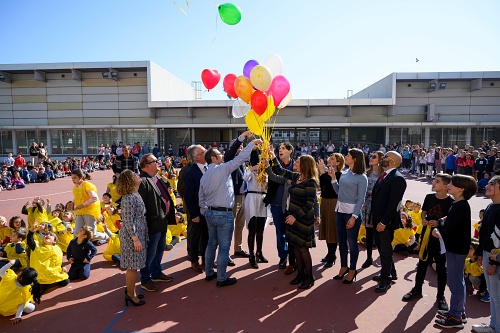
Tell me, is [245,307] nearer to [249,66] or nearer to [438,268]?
[438,268]

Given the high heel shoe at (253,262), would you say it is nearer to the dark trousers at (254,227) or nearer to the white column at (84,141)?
the dark trousers at (254,227)

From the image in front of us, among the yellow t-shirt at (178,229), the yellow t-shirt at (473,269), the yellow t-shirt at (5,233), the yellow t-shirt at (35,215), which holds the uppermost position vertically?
the yellow t-shirt at (35,215)

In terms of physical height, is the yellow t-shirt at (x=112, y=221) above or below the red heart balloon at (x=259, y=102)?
below

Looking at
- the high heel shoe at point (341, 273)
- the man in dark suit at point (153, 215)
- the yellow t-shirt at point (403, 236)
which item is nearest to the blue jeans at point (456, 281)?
the high heel shoe at point (341, 273)

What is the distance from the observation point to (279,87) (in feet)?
17.1

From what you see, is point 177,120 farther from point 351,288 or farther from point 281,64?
point 351,288

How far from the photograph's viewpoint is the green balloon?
17.6 ft

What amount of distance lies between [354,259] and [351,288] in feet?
1.29

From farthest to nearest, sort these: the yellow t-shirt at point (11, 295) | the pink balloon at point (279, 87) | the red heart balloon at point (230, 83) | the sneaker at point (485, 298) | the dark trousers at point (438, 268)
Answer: the red heart balloon at point (230, 83)
the pink balloon at point (279, 87)
the sneaker at point (485, 298)
the dark trousers at point (438, 268)
the yellow t-shirt at point (11, 295)

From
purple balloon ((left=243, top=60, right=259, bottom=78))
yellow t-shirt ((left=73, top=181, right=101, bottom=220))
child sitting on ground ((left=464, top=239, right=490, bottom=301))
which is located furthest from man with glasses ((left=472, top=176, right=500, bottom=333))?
yellow t-shirt ((left=73, top=181, right=101, bottom=220))

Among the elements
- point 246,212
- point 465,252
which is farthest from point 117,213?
point 465,252

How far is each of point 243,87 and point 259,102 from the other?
0.50m

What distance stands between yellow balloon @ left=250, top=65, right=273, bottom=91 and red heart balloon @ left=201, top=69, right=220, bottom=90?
1.16m

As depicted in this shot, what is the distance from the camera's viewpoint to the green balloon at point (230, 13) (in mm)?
5352
